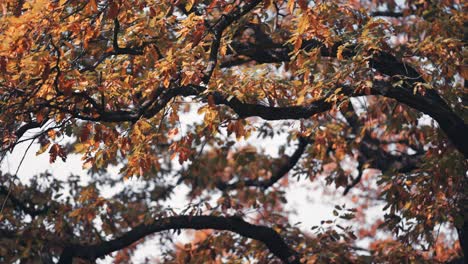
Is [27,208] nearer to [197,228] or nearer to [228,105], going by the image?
[197,228]

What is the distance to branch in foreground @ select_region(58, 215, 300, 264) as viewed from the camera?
1313cm

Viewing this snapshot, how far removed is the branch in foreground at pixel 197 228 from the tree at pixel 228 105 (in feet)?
0.07

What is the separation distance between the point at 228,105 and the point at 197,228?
3799mm

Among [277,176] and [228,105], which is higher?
[277,176]

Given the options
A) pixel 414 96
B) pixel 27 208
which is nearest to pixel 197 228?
pixel 27 208

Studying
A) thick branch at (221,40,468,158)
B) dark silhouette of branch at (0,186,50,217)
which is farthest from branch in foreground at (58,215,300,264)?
thick branch at (221,40,468,158)

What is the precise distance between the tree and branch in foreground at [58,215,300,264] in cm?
2

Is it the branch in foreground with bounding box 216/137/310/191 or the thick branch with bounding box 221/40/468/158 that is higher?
the branch in foreground with bounding box 216/137/310/191

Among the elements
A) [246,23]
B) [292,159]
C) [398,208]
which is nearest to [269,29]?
[246,23]

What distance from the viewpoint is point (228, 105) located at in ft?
32.3

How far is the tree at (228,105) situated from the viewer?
9484 mm

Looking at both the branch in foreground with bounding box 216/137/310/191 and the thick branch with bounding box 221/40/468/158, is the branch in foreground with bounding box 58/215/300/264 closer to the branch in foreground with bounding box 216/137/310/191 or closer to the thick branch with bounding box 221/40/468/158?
the branch in foreground with bounding box 216/137/310/191

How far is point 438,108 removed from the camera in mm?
10203

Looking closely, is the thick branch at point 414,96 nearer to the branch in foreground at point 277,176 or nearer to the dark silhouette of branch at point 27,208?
the branch in foreground at point 277,176
